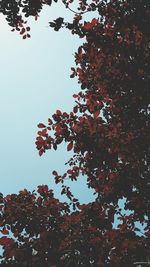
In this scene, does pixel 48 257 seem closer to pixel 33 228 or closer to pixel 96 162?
pixel 33 228

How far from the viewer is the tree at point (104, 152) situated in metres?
3.38

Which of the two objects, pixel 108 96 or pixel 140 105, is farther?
pixel 108 96

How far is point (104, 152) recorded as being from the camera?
4.19 meters

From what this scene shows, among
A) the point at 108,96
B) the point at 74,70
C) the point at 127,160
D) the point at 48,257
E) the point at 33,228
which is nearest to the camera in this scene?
the point at 48,257

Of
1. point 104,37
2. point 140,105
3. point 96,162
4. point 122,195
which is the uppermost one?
point 104,37

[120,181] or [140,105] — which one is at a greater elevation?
[140,105]

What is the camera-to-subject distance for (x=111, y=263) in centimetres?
314

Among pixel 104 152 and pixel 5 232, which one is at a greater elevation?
pixel 104 152

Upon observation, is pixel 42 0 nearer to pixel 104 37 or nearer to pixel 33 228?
pixel 104 37

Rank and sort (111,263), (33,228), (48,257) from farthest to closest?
(33,228) < (48,257) < (111,263)

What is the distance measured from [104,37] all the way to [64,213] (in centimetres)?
223

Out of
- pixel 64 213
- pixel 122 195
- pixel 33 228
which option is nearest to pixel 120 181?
pixel 122 195

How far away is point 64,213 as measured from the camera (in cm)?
392

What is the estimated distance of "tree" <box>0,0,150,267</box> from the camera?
11.1ft
